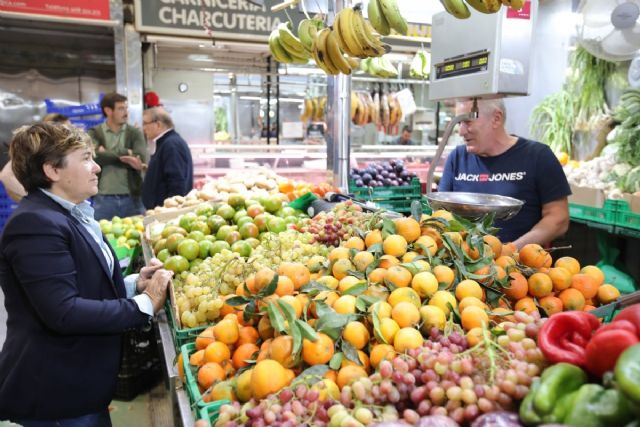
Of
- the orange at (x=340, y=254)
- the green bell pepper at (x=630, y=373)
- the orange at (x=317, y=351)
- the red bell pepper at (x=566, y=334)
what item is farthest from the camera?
the orange at (x=340, y=254)

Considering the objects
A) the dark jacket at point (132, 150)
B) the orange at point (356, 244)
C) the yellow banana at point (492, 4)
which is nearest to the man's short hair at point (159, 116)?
the dark jacket at point (132, 150)

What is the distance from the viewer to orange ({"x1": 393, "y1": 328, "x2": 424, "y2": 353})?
1307 millimetres

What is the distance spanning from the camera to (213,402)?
130 cm

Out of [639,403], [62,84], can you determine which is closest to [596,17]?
[639,403]

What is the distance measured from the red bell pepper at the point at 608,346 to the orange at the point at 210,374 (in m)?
0.95

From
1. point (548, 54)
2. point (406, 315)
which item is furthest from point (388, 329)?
point (548, 54)

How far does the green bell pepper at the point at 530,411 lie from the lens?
36.5 inches

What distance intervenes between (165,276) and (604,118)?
5811mm

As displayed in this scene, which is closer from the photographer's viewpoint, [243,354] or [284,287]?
[243,354]

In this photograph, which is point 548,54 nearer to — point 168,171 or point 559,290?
point 168,171

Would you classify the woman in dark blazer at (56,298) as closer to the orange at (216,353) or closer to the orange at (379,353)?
the orange at (216,353)

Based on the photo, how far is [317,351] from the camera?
4.41ft

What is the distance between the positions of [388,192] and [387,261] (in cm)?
342

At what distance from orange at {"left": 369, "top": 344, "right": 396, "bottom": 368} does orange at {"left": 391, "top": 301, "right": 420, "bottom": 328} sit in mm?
95
